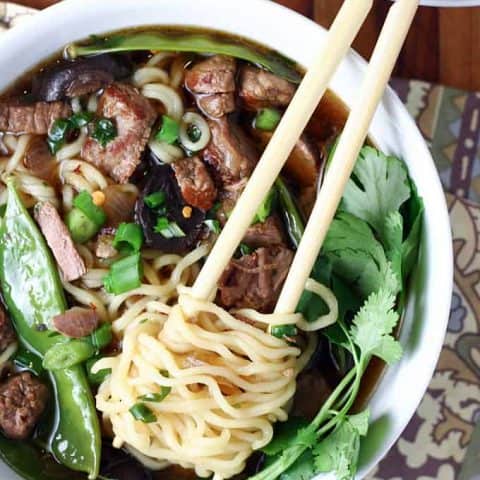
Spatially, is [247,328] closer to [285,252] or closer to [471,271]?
[285,252]

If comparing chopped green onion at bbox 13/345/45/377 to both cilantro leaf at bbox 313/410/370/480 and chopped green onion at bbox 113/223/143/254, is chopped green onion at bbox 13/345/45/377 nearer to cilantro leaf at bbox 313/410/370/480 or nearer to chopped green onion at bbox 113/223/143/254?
chopped green onion at bbox 113/223/143/254

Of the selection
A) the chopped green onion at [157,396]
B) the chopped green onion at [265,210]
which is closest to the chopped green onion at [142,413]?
the chopped green onion at [157,396]

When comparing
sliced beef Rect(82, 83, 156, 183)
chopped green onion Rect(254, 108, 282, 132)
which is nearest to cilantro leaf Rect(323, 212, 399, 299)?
chopped green onion Rect(254, 108, 282, 132)

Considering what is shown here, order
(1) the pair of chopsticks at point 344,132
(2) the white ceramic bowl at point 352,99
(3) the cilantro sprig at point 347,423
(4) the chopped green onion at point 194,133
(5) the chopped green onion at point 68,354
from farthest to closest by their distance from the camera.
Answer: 1. (4) the chopped green onion at point 194,133
2. (5) the chopped green onion at point 68,354
3. (2) the white ceramic bowl at point 352,99
4. (3) the cilantro sprig at point 347,423
5. (1) the pair of chopsticks at point 344,132

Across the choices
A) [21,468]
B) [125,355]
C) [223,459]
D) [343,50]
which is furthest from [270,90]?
[21,468]

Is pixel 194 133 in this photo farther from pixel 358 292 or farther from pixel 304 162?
pixel 358 292

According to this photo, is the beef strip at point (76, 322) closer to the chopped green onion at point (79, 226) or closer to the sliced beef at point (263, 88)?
the chopped green onion at point (79, 226)
